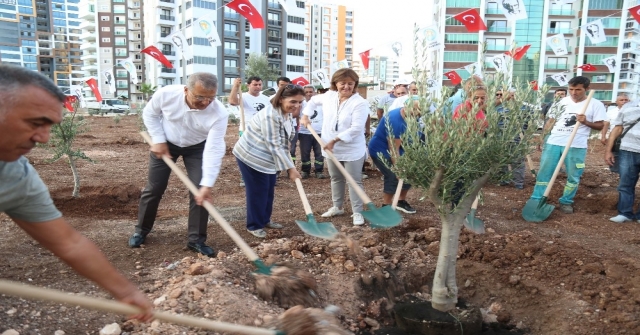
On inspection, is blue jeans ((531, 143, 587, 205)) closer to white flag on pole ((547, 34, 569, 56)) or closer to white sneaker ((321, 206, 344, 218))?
white sneaker ((321, 206, 344, 218))

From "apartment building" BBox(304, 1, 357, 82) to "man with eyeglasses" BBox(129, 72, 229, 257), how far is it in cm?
8841


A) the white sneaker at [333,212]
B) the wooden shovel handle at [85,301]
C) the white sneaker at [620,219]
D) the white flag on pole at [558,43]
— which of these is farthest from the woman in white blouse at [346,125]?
the white flag on pole at [558,43]

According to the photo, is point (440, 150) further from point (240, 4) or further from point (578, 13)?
point (578, 13)

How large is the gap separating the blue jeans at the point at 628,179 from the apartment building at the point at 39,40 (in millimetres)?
110699

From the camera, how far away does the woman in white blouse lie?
487 cm

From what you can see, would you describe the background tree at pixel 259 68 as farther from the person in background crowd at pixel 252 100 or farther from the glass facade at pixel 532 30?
the person in background crowd at pixel 252 100

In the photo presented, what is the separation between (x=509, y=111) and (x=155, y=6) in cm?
5998

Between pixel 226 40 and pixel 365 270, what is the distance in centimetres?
5446

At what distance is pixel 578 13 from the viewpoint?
5069 cm

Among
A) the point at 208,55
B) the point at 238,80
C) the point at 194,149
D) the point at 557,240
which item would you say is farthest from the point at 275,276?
the point at 208,55

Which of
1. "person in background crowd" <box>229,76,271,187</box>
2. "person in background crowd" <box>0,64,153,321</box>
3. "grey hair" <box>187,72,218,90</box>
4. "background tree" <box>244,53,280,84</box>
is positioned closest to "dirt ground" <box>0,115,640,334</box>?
"person in background crowd" <box>0,64,153,321</box>

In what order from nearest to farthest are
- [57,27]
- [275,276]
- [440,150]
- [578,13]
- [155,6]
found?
[440,150], [275,276], [578,13], [155,6], [57,27]

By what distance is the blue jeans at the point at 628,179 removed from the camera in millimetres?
5445

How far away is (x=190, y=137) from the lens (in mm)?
3996
